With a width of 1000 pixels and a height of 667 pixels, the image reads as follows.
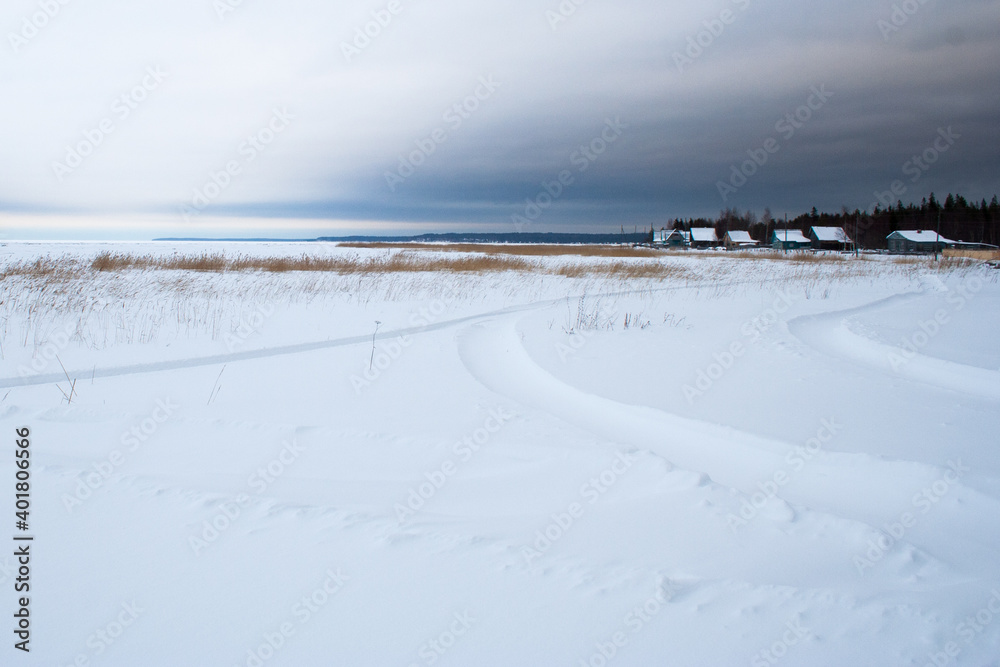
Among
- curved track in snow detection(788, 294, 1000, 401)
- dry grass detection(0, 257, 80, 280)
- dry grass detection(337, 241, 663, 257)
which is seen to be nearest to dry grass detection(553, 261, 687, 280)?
curved track in snow detection(788, 294, 1000, 401)

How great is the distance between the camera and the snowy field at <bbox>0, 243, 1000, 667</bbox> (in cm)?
214

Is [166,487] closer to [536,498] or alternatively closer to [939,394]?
[536,498]

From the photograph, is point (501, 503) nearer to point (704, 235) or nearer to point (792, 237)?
point (704, 235)

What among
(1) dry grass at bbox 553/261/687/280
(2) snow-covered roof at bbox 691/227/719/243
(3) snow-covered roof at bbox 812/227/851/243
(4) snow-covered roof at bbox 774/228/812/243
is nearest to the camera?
(1) dry grass at bbox 553/261/687/280

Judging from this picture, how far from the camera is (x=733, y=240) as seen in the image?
90.5 m

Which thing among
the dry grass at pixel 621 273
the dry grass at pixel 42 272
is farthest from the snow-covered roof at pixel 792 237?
the dry grass at pixel 42 272

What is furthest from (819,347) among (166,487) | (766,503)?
(166,487)

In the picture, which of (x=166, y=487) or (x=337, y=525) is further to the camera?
(x=166, y=487)

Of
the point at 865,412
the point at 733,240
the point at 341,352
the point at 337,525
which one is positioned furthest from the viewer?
the point at 733,240

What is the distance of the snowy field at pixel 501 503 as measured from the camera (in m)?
2.14

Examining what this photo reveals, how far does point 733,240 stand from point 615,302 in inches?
3425

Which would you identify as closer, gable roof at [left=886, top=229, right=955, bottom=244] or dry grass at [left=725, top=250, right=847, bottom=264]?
dry grass at [left=725, top=250, right=847, bottom=264]

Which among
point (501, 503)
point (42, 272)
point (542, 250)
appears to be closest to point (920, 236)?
point (542, 250)

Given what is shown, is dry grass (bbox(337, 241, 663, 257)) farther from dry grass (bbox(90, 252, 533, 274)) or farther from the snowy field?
the snowy field
